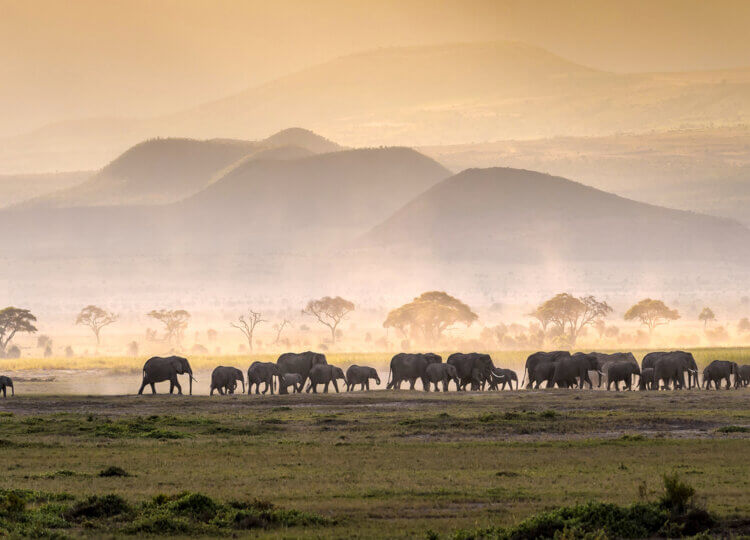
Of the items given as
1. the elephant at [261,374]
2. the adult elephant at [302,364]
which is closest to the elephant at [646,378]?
the adult elephant at [302,364]

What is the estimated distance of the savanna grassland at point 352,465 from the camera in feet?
74.0

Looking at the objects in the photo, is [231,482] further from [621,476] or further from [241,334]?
[241,334]

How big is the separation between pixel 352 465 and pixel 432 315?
411 feet

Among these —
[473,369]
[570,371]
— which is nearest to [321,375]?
[473,369]

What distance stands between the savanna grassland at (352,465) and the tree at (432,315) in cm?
10115

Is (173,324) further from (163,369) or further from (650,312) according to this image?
(163,369)

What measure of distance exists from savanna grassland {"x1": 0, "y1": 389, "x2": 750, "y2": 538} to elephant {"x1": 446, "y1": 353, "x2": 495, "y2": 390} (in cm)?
1698

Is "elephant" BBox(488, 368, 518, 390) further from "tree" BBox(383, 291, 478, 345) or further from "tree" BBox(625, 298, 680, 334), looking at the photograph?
"tree" BBox(625, 298, 680, 334)

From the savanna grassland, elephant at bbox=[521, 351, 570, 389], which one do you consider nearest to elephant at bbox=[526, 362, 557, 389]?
elephant at bbox=[521, 351, 570, 389]

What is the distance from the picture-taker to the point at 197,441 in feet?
122

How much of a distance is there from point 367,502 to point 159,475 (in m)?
6.49

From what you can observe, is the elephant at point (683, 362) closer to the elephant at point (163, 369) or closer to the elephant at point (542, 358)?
the elephant at point (542, 358)

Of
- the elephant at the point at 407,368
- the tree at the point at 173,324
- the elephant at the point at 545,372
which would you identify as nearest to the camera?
the elephant at the point at 545,372

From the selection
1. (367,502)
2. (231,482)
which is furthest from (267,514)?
(231,482)
